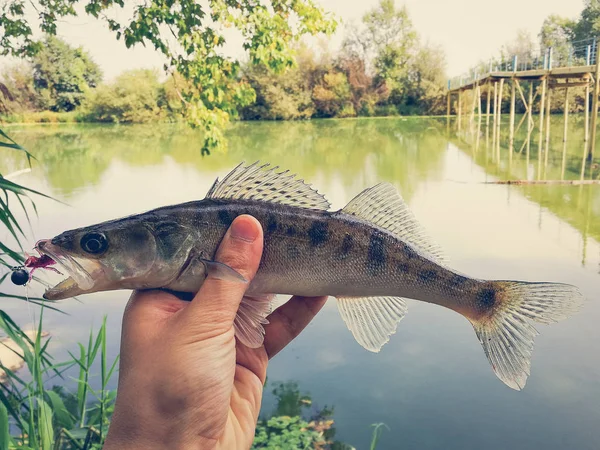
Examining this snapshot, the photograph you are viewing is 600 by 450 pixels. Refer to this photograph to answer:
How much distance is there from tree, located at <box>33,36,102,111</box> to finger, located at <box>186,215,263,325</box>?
5125 cm

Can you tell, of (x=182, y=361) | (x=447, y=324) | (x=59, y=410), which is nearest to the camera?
(x=182, y=361)

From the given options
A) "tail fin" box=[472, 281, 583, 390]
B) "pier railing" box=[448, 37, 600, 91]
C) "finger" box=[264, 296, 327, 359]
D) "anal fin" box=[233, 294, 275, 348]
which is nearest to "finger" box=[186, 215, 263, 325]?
"anal fin" box=[233, 294, 275, 348]

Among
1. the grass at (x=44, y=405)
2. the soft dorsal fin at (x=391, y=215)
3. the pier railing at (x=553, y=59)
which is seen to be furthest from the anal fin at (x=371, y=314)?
the pier railing at (x=553, y=59)

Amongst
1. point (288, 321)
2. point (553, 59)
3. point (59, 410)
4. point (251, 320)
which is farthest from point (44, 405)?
point (553, 59)

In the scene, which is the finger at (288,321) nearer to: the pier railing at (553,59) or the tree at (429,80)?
the pier railing at (553,59)

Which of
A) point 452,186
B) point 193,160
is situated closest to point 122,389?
point 452,186

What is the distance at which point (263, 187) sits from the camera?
7.79ft

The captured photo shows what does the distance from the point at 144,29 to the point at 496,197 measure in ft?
37.4

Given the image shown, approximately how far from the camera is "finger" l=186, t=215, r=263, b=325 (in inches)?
84.1

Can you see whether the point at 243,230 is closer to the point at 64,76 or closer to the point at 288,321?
the point at 288,321

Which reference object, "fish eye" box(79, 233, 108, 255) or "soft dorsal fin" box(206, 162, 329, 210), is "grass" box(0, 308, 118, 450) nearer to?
"fish eye" box(79, 233, 108, 255)

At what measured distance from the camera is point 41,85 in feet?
169

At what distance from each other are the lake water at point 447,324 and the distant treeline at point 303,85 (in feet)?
107

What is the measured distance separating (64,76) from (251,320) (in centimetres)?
5757
